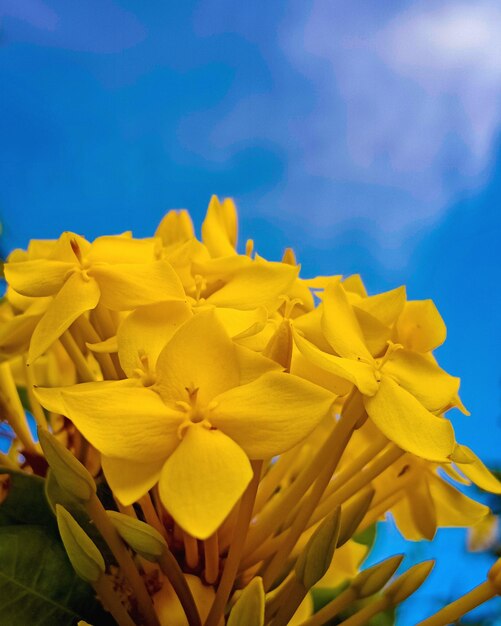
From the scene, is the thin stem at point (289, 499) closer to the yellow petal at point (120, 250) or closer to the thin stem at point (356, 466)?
the thin stem at point (356, 466)

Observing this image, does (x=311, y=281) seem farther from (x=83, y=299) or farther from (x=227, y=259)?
(x=83, y=299)

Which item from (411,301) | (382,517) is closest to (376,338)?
(411,301)

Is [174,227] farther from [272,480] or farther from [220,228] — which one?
[272,480]

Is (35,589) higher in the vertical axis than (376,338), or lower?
lower

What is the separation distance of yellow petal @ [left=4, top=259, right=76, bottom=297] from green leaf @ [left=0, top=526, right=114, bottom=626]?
0.13 metres

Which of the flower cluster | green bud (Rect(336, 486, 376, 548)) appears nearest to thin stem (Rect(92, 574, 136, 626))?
the flower cluster

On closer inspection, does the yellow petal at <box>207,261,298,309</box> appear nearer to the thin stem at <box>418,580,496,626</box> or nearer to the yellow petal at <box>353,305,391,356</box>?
the yellow petal at <box>353,305,391,356</box>

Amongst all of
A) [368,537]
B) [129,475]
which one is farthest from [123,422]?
[368,537]

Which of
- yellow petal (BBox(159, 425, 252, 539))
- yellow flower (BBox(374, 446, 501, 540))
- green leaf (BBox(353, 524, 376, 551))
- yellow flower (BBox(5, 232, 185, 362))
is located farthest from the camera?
green leaf (BBox(353, 524, 376, 551))

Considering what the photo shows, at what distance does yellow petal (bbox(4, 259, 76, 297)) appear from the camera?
1.41 ft

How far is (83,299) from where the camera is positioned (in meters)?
0.40

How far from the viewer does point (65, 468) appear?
336 mm

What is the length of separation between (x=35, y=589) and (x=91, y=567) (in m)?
0.09

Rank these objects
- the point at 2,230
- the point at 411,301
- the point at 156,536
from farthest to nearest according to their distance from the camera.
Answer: the point at 2,230
the point at 411,301
the point at 156,536
